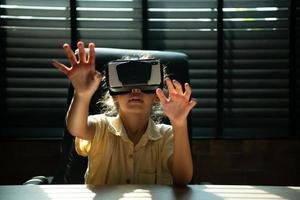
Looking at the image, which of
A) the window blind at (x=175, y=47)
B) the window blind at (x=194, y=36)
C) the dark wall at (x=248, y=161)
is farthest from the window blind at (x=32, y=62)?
the dark wall at (x=248, y=161)

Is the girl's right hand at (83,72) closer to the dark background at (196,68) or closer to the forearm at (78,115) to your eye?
the forearm at (78,115)

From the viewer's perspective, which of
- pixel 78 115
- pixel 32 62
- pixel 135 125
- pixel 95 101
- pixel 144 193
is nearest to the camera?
pixel 144 193

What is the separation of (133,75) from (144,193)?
42cm

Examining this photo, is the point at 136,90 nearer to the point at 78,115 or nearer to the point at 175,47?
the point at 78,115

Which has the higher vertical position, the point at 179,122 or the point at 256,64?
the point at 256,64

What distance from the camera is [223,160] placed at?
107 inches

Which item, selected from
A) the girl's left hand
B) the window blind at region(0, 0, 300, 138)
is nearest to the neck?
the girl's left hand

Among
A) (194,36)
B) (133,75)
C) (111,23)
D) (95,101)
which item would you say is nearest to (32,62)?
(111,23)

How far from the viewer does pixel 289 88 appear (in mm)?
2701

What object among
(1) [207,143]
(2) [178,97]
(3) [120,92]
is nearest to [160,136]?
(3) [120,92]

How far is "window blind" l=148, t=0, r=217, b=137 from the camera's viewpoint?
2684 millimetres

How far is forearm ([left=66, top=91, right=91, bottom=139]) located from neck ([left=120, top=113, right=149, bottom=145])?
192 millimetres

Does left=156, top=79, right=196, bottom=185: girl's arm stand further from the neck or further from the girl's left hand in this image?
the neck

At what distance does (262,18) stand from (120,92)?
5.00ft
